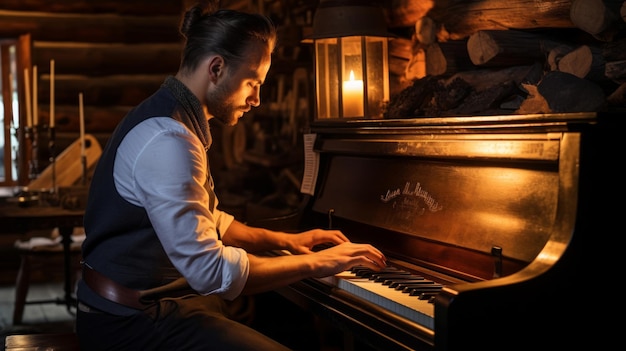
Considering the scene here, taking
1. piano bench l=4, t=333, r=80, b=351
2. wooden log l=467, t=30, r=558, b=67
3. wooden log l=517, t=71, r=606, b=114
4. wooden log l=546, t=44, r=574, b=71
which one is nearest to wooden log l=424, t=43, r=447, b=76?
wooden log l=467, t=30, r=558, b=67

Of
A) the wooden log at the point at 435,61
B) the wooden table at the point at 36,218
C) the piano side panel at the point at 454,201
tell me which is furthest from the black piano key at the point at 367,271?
the wooden table at the point at 36,218

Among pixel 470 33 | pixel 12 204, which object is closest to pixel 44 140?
pixel 12 204

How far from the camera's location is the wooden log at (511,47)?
3105mm

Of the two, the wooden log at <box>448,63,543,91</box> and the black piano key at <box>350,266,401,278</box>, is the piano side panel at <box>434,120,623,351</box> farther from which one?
the wooden log at <box>448,63,543,91</box>

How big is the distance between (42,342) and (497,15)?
194 centimetres

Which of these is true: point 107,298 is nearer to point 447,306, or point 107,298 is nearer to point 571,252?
point 447,306

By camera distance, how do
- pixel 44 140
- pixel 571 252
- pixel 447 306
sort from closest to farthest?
pixel 447 306 < pixel 571 252 < pixel 44 140

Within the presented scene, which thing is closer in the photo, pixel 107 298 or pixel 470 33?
pixel 107 298

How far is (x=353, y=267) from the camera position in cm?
253

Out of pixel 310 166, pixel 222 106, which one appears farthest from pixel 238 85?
pixel 310 166

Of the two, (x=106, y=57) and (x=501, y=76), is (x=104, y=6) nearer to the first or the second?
(x=106, y=57)

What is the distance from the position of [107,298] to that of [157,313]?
5.3 inches

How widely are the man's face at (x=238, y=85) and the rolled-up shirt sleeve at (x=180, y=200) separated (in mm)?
202

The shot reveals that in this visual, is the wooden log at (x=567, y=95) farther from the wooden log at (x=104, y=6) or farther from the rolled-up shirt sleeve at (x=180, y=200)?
the wooden log at (x=104, y=6)
